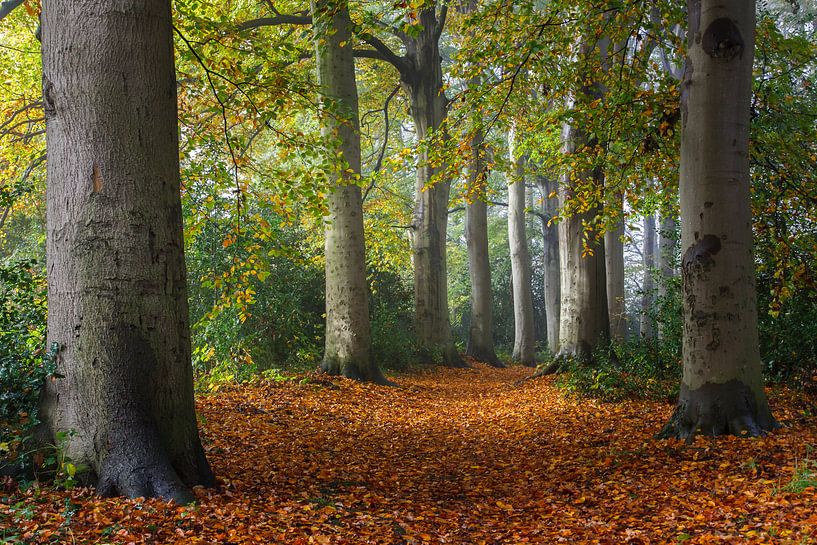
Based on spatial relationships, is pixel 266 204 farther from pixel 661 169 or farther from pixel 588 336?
pixel 588 336

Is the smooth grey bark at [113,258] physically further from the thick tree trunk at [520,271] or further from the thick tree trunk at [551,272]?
the thick tree trunk at [551,272]

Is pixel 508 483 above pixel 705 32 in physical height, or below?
below

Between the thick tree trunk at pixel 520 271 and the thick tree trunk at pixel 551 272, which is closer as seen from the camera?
the thick tree trunk at pixel 520 271

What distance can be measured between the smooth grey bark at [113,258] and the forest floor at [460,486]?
360 millimetres

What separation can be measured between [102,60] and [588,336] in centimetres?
939

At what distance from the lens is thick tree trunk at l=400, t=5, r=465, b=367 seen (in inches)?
636

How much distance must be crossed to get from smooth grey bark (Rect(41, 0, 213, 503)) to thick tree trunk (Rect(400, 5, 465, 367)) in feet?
39.3

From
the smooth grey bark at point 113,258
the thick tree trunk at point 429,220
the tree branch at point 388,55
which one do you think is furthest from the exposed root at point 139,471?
the thick tree trunk at point 429,220

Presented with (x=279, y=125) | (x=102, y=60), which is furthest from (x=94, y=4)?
(x=279, y=125)

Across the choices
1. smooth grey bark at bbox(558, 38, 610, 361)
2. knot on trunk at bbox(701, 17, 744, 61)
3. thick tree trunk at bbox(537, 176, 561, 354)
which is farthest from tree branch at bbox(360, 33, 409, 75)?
knot on trunk at bbox(701, 17, 744, 61)

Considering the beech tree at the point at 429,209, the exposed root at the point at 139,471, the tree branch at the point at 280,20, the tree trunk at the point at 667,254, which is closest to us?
the exposed root at the point at 139,471

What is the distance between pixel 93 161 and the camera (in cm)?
431

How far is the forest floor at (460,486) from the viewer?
379 cm

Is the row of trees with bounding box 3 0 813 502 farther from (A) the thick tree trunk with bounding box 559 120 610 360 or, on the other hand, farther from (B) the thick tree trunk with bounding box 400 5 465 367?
(B) the thick tree trunk with bounding box 400 5 465 367
